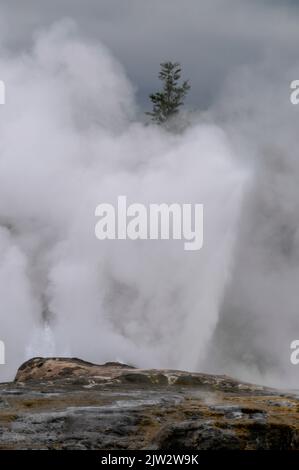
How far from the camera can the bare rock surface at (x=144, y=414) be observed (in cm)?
1064

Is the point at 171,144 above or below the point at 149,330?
above

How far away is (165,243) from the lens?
39.0m

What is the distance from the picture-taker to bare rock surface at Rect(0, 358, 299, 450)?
10.6 meters

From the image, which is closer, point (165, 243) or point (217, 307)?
point (217, 307)

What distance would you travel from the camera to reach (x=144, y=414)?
1198cm

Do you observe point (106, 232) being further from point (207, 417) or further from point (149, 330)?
point (207, 417)

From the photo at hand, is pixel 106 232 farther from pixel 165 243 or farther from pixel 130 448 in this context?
pixel 130 448

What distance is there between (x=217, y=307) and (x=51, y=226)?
44.4ft

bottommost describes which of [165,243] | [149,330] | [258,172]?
[149,330]

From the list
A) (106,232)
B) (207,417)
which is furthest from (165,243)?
(207,417)
